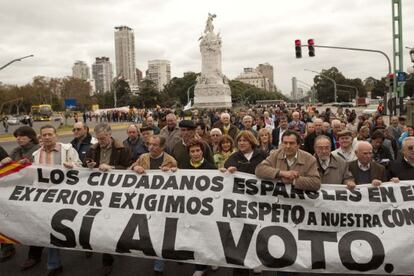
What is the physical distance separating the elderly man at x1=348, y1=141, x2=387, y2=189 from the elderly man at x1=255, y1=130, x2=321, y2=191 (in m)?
0.82

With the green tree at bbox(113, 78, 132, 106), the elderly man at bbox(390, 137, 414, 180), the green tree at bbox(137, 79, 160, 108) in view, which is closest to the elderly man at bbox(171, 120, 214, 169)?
the elderly man at bbox(390, 137, 414, 180)

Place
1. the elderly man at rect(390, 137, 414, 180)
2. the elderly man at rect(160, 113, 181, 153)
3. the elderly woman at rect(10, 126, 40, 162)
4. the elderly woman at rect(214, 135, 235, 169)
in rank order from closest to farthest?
the elderly man at rect(390, 137, 414, 180)
the elderly woman at rect(10, 126, 40, 162)
the elderly woman at rect(214, 135, 235, 169)
the elderly man at rect(160, 113, 181, 153)

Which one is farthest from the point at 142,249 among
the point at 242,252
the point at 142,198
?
the point at 242,252

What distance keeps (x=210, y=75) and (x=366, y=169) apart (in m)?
60.7

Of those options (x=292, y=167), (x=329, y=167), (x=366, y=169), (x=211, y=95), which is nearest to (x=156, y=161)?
(x=292, y=167)

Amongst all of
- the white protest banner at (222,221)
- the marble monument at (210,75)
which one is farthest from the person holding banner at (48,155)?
the marble monument at (210,75)

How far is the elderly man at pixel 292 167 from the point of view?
14.2 feet

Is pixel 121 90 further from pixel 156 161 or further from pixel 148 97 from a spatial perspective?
pixel 156 161

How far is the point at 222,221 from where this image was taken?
4.49m

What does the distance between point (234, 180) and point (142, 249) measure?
1.27 meters

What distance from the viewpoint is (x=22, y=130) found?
5777mm

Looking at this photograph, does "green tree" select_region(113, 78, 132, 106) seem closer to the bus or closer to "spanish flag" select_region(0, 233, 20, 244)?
the bus

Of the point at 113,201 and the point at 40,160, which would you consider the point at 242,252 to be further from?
the point at 40,160

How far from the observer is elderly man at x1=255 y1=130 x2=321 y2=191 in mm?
4328
